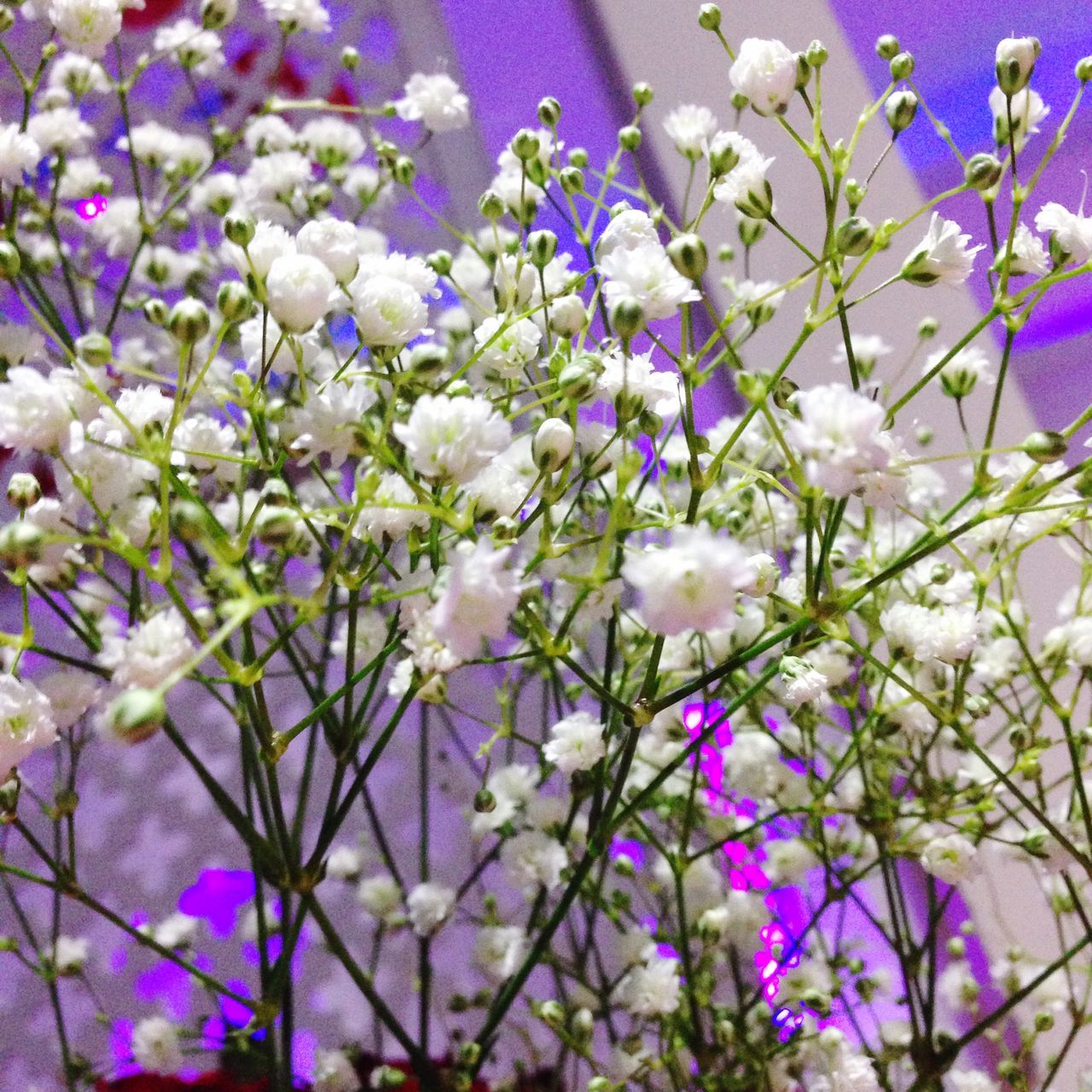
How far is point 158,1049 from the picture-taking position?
0.61 m

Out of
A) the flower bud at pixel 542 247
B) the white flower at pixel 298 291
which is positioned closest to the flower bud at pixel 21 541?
the white flower at pixel 298 291

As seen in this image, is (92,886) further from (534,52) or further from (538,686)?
(534,52)

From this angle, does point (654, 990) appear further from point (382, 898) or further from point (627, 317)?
point (627, 317)

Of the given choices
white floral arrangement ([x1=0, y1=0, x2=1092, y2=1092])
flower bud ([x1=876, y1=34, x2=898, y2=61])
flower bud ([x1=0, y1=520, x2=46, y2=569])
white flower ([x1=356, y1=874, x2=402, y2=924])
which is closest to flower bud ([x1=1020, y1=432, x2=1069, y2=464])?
white floral arrangement ([x1=0, y1=0, x2=1092, y2=1092])

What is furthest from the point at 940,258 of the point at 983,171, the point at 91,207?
the point at 91,207

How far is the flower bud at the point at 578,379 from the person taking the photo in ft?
1.16

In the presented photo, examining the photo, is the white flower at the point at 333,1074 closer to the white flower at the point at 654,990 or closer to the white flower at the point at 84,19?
the white flower at the point at 654,990

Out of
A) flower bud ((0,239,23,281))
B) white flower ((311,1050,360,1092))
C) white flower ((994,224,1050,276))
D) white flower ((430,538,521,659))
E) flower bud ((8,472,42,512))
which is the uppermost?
flower bud ((0,239,23,281))

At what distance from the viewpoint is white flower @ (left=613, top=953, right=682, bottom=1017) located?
1.72 feet

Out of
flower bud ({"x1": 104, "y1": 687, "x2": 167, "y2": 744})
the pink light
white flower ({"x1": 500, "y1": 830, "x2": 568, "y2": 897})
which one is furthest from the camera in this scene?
the pink light

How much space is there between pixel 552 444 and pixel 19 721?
223 millimetres

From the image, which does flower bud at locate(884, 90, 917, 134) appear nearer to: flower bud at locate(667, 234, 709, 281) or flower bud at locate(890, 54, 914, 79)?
Result: flower bud at locate(890, 54, 914, 79)

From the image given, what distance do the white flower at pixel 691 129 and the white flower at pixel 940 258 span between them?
0.56 ft

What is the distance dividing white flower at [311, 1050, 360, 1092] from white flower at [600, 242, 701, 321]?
458 mm
